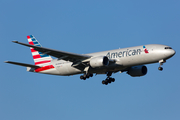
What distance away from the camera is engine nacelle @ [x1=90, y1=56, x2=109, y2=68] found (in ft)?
159

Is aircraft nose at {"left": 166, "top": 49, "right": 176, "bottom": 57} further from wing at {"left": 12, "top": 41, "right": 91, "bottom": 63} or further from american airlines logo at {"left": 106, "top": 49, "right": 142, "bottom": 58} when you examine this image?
wing at {"left": 12, "top": 41, "right": 91, "bottom": 63}

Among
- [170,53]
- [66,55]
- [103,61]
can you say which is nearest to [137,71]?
[103,61]

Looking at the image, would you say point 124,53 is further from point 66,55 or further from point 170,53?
point 66,55

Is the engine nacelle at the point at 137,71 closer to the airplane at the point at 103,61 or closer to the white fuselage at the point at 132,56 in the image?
the airplane at the point at 103,61

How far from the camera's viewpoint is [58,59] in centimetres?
5084

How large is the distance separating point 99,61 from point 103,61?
0.58 m

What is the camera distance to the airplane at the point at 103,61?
4785cm

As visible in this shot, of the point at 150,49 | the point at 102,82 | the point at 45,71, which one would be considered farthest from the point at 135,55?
the point at 45,71

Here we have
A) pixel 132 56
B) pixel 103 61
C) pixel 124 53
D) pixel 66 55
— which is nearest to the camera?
pixel 132 56

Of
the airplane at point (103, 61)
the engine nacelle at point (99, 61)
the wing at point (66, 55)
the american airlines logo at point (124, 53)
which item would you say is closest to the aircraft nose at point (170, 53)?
the airplane at point (103, 61)

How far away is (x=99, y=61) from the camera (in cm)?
4866

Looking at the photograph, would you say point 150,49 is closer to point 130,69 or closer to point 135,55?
point 135,55

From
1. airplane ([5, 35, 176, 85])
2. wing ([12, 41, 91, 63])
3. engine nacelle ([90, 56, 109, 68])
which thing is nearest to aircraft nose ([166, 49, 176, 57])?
airplane ([5, 35, 176, 85])

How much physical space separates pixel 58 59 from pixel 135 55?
1162 centimetres
